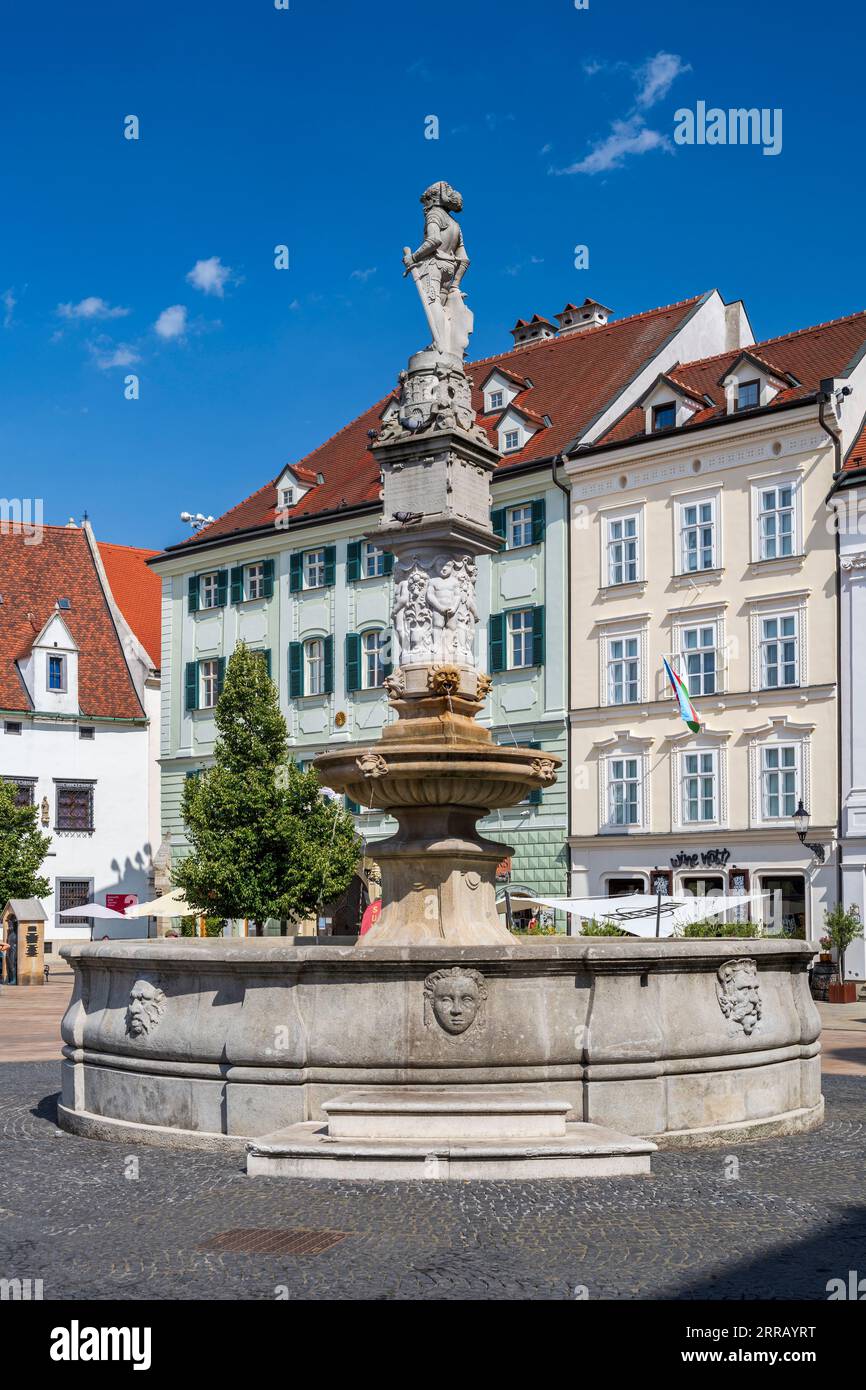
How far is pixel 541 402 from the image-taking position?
43.1m

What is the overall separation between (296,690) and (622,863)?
37.9 feet

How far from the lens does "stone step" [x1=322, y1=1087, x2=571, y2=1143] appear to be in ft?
29.5

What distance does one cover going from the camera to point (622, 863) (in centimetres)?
3762

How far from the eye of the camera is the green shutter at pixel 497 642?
40.7 metres

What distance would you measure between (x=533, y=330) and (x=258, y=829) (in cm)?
2034

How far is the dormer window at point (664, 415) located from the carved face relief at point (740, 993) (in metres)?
29.0

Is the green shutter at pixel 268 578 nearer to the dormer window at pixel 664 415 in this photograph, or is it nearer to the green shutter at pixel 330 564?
the green shutter at pixel 330 564

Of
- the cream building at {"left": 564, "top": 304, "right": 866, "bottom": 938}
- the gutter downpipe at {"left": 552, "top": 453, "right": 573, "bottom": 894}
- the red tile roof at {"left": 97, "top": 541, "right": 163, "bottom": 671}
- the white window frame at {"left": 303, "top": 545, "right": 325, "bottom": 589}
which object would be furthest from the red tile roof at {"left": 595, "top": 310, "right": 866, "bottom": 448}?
the red tile roof at {"left": 97, "top": 541, "right": 163, "bottom": 671}

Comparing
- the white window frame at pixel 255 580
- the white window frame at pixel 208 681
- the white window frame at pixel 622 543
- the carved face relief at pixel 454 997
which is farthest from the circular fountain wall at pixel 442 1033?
the white window frame at pixel 208 681

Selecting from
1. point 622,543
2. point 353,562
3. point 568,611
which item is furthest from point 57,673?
point 622,543

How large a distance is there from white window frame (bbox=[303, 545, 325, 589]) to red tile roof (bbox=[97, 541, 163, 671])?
13.2m

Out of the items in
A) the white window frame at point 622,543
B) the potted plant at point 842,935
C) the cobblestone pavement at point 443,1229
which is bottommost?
the potted plant at point 842,935
